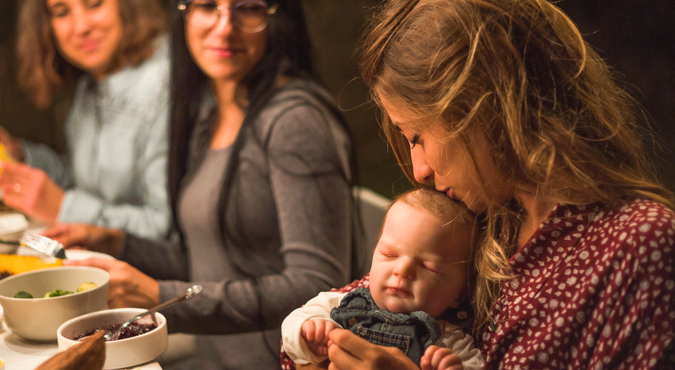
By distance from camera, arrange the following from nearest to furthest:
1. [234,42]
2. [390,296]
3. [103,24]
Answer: [390,296] < [234,42] < [103,24]

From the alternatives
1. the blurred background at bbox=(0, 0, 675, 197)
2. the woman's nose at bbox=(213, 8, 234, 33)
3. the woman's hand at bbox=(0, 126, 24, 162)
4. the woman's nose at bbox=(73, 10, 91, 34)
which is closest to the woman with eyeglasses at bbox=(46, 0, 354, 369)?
the woman's nose at bbox=(213, 8, 234, 33)

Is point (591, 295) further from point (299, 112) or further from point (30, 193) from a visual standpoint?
point (30, 193)

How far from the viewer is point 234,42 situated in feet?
4.47

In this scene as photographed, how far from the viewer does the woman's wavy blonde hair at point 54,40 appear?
7.04 feet

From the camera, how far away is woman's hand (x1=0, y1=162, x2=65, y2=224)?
72.6 inches

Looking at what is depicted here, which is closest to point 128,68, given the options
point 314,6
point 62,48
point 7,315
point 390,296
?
point 62,48

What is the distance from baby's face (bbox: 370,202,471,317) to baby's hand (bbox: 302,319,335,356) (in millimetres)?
80

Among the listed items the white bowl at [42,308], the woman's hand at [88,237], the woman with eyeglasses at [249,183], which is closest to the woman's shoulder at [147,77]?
the woman with eyeglasses at [249,183]

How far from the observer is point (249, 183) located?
1.33 metres

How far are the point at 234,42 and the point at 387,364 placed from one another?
38.3 inches

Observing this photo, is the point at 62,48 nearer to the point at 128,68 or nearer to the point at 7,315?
the point at 128,68

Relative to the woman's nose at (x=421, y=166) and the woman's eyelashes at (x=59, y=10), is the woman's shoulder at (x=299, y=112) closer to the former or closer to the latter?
the woman's nose at (x=421, y=166)

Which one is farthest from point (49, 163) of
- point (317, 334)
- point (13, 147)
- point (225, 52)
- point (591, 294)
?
point (591, 294)

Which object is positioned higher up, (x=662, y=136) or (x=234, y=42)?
(x=234, y=42)
